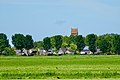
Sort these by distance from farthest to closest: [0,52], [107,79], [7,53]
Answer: [0,52] < [7,53] < [107,79]

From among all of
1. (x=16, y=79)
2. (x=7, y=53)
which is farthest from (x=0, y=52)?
(x=16, y=79)

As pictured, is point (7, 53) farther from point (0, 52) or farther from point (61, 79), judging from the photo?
point (61, 79)

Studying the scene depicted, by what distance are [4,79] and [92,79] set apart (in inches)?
265

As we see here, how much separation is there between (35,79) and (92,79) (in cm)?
445

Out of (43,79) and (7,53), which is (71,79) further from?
(7,53)

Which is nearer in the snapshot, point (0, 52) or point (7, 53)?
point (7, 53)

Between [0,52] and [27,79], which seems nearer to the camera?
[27,79]

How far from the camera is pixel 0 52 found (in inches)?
7869

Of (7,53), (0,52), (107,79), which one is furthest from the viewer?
(0,52)

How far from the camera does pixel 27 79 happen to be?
34.8 meters

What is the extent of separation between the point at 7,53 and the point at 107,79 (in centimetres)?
15012

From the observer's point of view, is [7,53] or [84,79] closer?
[84,79]

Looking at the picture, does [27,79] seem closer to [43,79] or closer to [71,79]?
[43,79]

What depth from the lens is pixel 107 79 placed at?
110 feet
